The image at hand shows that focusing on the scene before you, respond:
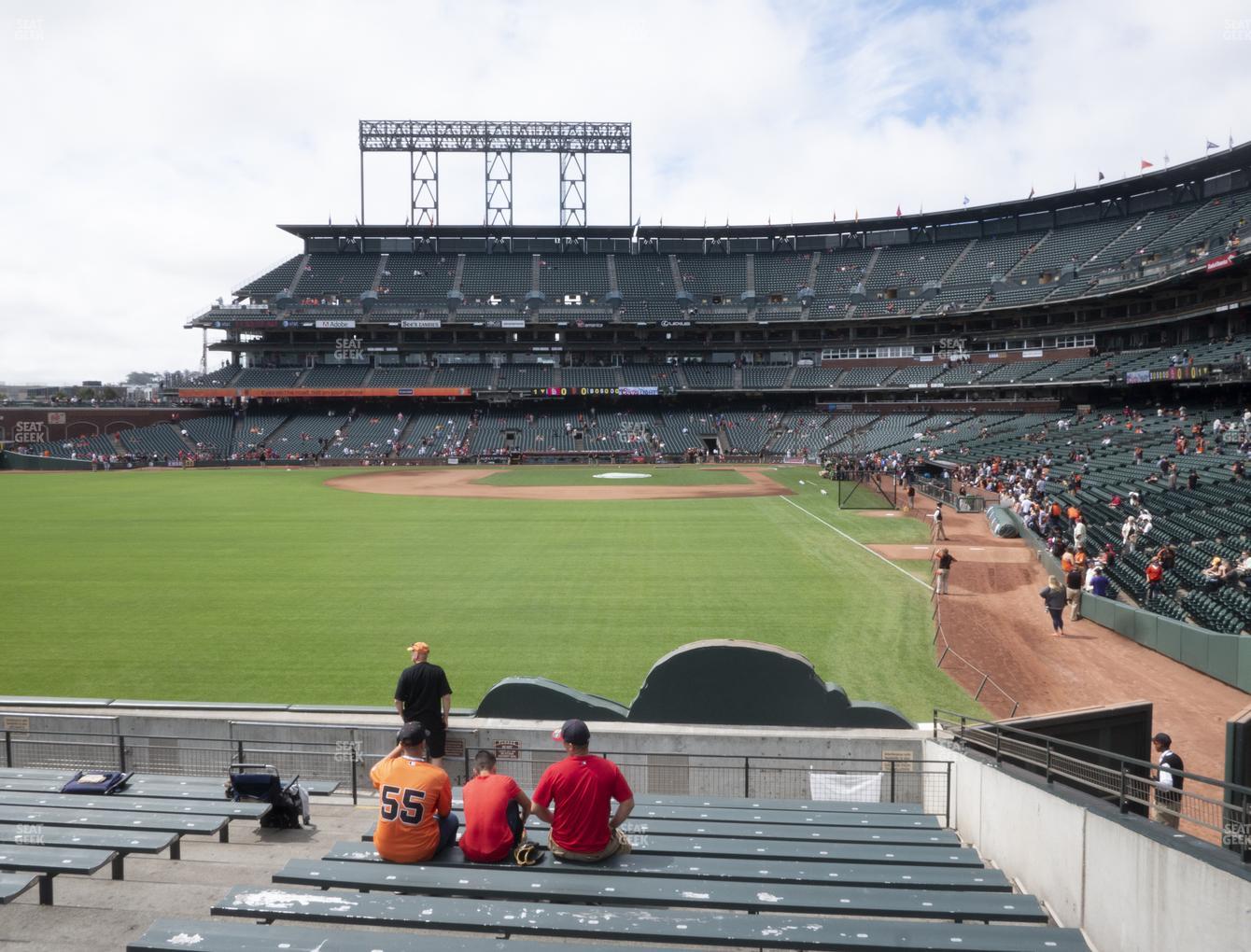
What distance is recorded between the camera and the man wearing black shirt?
28.1 feet

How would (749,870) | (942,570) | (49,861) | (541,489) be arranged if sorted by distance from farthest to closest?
(541,489)
(942,570)
(749,870)
(49,861)

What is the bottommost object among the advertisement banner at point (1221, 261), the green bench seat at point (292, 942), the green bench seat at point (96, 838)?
the green bench seat at point (96, 838)

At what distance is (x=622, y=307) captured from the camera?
85.0 metres

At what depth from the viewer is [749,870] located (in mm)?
5887

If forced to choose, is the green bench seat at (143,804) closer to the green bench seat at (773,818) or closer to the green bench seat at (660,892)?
the green bench seat at (660,892)

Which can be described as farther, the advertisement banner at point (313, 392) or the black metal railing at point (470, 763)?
the advertisement banner at point (313, 392)

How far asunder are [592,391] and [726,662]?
71.8 metres

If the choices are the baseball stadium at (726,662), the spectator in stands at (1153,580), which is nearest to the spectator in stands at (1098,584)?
the baseball stadium at (726,662)

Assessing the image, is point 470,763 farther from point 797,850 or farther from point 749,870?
point 749,870

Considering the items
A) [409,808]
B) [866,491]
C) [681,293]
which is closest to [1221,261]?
[866,491]

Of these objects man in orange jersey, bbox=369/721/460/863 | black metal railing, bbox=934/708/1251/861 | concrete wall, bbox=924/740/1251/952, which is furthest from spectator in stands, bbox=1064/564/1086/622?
man in orange jersey, bbox=369/721/460/863

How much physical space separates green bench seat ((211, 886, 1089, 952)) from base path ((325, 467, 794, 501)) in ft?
128

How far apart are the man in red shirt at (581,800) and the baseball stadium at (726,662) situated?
0.34 ft

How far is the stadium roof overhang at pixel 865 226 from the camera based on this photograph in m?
65.4
